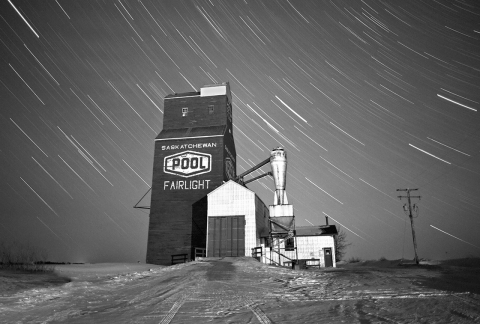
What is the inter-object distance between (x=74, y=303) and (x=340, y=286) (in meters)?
7.42

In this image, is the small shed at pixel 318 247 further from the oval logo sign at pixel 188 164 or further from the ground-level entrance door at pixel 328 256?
the oval logo sign at pixel 188 164

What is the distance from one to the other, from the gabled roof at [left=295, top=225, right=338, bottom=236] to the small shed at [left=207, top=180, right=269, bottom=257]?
347 inches

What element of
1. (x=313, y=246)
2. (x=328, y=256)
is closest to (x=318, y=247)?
(x=313, y=246)

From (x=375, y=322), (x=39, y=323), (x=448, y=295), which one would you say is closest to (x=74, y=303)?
(x=39, y=323)

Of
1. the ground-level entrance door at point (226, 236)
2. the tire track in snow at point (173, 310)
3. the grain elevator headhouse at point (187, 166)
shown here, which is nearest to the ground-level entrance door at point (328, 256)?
the ground-level entrance door at point (226, 236)

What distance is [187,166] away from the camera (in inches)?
1275

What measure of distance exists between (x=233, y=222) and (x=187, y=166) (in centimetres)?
916

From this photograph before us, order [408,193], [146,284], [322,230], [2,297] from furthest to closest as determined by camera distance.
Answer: [408,193] < [322,230] < [146,284] < [2,297]

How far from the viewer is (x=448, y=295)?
797 cm

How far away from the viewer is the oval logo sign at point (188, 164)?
32.0 metres

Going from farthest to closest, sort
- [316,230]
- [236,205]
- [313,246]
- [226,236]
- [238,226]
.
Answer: [316,230] < [313,246] < [236,205] < [238,226] < [226,236]

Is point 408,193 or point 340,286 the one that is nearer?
point 340,286

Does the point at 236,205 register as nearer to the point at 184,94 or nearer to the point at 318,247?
the point at 318,247

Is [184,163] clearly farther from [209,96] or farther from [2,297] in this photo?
[2,297]
